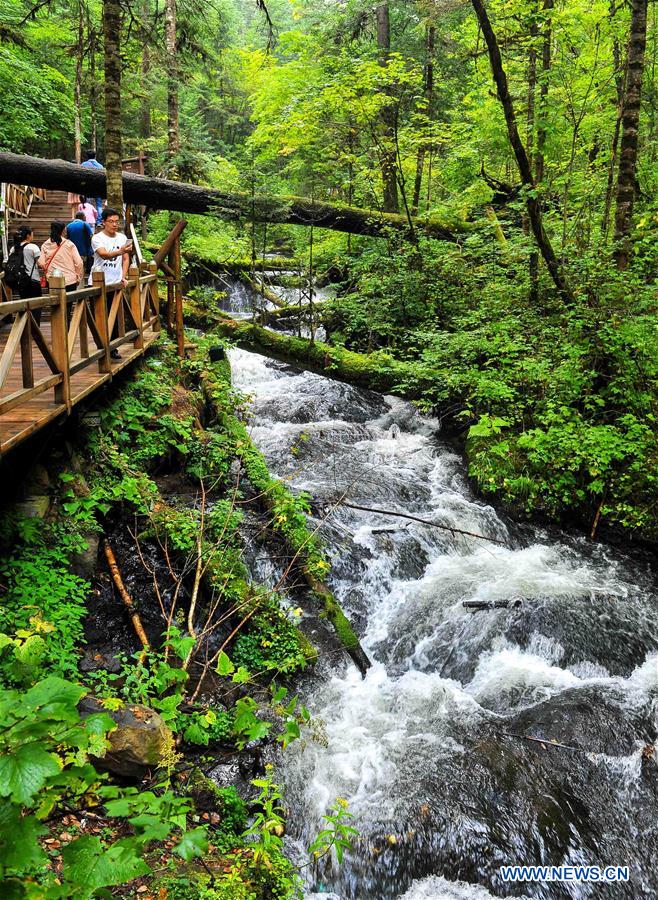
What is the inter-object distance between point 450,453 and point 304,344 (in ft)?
13.3

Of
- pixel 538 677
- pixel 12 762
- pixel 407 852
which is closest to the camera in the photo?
pixel 12 762

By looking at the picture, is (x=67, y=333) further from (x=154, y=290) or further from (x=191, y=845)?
(x=154, y=290)

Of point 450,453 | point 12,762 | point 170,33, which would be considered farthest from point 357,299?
point 12,762

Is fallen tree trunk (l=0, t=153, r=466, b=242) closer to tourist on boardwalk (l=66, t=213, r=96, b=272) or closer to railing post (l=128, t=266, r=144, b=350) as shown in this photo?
tourist on boardwalk (l=66, t=213, r=96, b=272)

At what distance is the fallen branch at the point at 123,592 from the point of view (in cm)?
560

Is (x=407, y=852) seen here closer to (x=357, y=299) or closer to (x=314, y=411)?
(x=314, y=411)

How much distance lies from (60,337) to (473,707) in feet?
19.0

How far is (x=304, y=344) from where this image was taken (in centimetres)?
1227

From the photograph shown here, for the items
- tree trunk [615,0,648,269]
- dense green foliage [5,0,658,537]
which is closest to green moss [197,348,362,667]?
dense green foliage [5,0,658,537]

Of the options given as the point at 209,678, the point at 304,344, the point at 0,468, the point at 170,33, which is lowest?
the point at 209,678

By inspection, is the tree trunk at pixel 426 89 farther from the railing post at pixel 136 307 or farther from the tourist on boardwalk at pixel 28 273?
the tourist on boardwalk at pixel 28 273

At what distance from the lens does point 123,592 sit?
5.92 meters

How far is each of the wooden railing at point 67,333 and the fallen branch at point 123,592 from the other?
1.78 meters

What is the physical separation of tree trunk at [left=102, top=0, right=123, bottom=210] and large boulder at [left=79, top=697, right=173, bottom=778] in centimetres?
818
